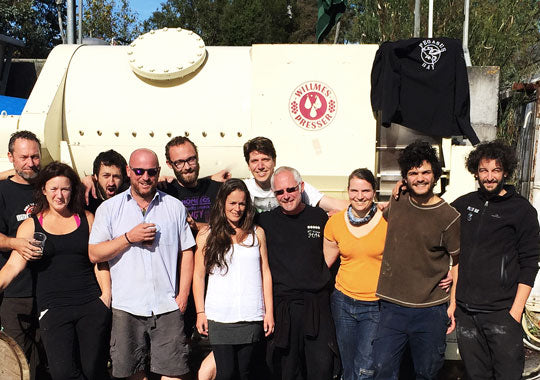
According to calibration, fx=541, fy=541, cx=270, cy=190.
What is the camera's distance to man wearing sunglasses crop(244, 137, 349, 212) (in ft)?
12.2

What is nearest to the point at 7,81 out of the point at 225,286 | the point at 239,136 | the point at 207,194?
the point at 239,136

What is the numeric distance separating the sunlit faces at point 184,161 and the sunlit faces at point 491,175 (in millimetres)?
1869

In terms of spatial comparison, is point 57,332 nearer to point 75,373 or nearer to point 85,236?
point 75,373

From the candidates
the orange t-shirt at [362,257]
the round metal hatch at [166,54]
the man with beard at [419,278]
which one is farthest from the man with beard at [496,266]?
the round metal hatch at [166,54]

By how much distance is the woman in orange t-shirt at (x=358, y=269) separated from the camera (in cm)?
336

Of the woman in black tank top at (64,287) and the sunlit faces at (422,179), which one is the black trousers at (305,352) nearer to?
the sunlit faces at (422,179)

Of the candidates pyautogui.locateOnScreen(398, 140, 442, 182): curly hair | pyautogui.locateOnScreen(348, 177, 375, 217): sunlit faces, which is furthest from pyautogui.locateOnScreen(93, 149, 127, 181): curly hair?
pyautogui.locateOnScreen(398, 140, 442, 182): curly hair

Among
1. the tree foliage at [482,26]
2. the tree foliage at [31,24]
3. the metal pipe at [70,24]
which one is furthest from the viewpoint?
the tree foliage at [31,24]

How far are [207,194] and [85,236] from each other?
2.90 feet

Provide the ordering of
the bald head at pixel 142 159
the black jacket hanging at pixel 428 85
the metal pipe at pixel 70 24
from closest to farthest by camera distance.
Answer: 1. the bald head at pixel 142 159
2. the black jacket hanging at pixel 428 85
3. the metal pipe at pixel 70 24

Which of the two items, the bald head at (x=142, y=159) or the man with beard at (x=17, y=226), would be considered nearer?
the bald head at (x=142, y=159)

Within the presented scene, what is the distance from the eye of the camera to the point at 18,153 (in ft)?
12.1

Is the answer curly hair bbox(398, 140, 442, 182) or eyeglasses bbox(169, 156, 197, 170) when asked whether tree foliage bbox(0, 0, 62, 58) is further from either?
curly hair bbox(398, 140, 442, 182)

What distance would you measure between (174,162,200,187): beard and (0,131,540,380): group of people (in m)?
0.28
